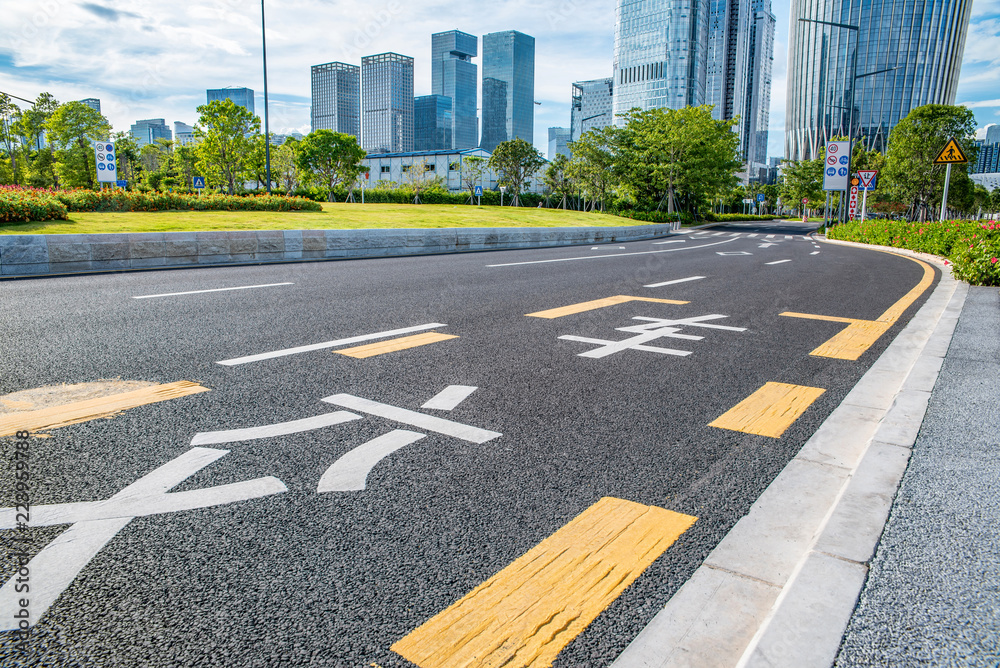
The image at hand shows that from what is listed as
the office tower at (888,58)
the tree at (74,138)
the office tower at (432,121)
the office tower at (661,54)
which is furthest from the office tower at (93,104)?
the office tower at (888,58)

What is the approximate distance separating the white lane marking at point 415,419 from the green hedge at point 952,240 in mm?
10496

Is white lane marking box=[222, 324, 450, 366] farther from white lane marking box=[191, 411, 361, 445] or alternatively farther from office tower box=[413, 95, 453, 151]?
office tower box=[413, 95, 453, 151]

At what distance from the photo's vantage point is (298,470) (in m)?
2.82

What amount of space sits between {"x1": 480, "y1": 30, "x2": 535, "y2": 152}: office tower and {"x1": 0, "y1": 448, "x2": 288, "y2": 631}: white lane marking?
539ft

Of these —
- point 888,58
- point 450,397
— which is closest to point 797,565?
point 450,397

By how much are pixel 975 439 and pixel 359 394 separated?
3.46 meters

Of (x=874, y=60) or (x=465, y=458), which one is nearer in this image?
(x=465, y=458)

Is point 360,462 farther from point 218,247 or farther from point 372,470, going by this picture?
point 218,247

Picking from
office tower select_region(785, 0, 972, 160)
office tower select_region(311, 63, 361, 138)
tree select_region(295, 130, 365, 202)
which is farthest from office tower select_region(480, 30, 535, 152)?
tree select_region(295, 130, 365, 202)

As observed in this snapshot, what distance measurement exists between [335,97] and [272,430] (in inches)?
4295

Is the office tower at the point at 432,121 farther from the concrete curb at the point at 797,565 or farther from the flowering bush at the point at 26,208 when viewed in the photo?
the concrete curb at the point at 797,565

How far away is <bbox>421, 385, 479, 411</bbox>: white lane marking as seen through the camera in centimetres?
379

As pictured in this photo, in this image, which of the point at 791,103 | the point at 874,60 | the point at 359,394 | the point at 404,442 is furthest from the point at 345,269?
the point at 791,103

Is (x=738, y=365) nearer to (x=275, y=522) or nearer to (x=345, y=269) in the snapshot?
(x=275, y=522)
